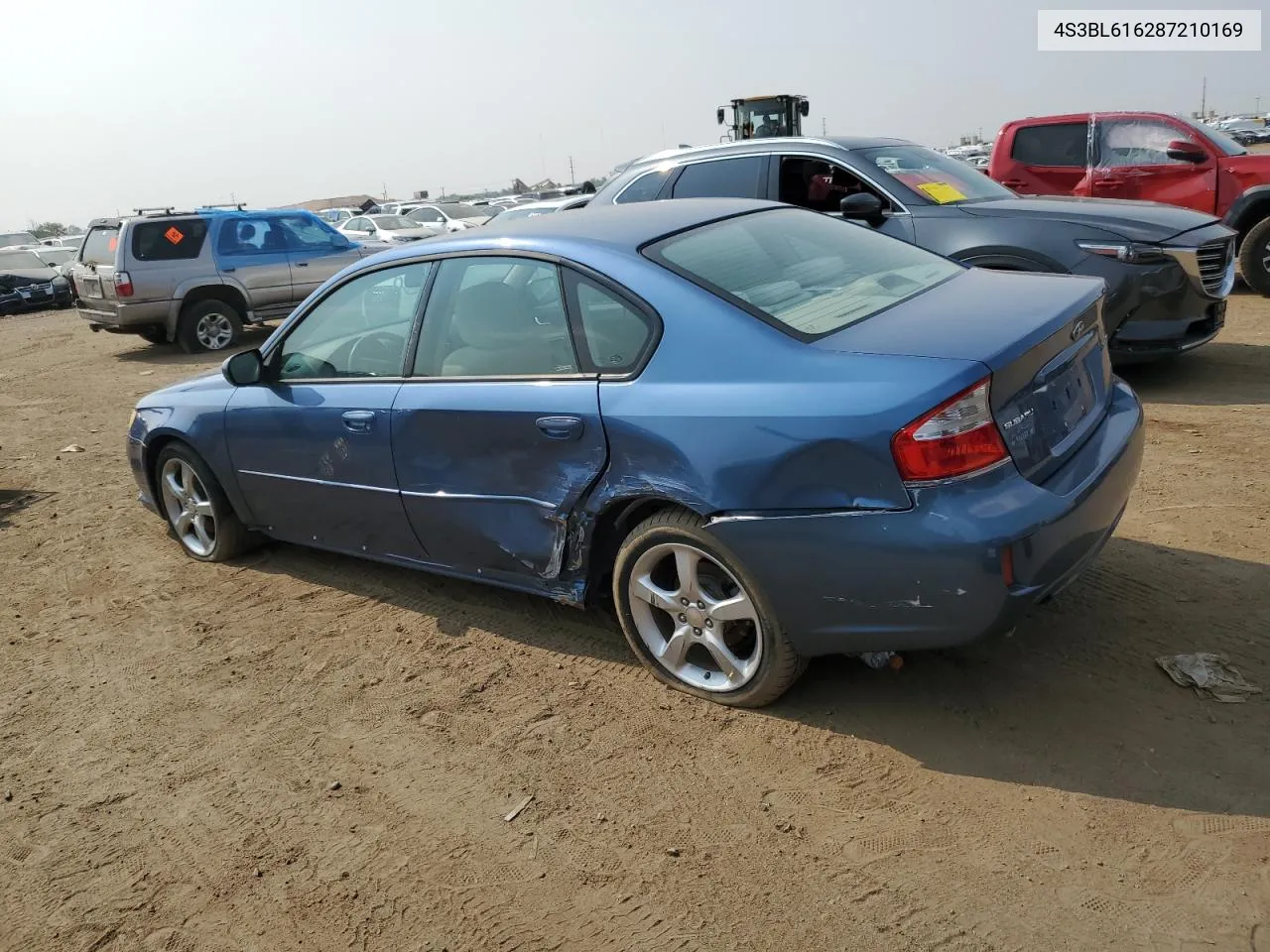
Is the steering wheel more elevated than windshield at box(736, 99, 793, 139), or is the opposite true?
windshield at box(736, 99, 793, 139)

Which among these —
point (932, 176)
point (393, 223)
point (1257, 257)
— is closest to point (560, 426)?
point (932, 176)

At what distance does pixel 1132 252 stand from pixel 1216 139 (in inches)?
202

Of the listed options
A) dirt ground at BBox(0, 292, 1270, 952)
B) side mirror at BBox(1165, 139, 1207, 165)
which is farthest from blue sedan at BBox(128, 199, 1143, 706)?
→ side mirror at BBox(1165, 139, 1207, 165)

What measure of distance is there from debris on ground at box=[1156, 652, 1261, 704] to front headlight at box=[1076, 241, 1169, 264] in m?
3.83

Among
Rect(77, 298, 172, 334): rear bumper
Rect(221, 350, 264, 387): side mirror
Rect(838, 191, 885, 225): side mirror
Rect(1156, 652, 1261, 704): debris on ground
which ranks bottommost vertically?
Rect(1156, 652, 1261, 704): debris on ground

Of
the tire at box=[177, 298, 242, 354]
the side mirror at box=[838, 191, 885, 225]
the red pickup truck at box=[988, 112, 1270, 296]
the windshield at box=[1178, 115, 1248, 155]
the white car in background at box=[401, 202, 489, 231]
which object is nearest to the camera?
the side mirror at box=[838, 191, 885, 225]

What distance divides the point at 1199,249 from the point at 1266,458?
1888 mm

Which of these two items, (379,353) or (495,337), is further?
(379,353)

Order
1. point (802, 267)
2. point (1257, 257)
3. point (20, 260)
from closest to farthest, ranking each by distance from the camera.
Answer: point (802, 267) < point (1257, 257) < point (20, 260)

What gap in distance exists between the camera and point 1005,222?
679cm

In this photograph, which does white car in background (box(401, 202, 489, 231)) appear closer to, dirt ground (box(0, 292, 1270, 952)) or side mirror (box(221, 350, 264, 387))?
side mirror (box(221, 350, 264, 387))

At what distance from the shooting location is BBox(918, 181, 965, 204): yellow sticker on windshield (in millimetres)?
7137

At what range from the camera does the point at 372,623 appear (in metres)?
4.41

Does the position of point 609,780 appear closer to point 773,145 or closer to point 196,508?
point 196,508
